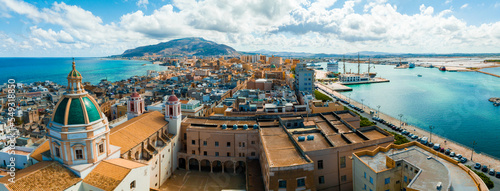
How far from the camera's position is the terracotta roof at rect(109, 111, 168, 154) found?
2205 centimetres

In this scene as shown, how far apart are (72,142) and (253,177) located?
13.8m

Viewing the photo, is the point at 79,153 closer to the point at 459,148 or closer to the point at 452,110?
the point at 459,148

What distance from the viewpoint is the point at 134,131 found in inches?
958

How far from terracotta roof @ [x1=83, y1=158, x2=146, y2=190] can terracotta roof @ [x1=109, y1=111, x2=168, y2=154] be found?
2583 millimetres

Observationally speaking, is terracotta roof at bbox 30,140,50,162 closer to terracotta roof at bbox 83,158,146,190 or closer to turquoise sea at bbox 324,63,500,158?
terracotta roof at bbox 83,158,146,190

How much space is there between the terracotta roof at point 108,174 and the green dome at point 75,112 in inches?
126

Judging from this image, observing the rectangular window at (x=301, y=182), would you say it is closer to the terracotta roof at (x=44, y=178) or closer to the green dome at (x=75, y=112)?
the terracotta roof at (x=44, y=178)

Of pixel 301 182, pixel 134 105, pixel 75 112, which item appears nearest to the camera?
pixel 75 112

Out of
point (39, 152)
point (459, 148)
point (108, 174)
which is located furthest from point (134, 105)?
point (459, 148)

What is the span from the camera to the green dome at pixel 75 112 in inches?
703

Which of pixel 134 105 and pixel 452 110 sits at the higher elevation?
pixel 134 105

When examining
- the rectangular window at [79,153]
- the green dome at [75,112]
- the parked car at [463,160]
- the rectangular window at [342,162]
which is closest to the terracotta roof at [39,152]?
the rectangular window at [79,153]

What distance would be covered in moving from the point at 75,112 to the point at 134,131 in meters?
6.76

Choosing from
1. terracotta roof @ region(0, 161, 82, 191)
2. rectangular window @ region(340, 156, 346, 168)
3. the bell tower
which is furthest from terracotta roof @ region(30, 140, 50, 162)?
rectangular window @ region(340, 156, 346, 168)
